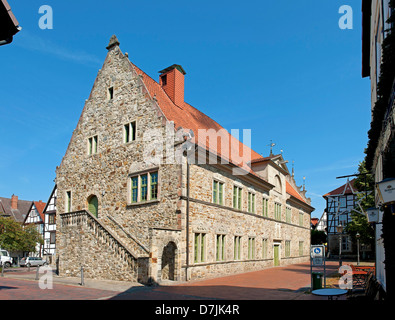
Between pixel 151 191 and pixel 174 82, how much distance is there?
9091 mm

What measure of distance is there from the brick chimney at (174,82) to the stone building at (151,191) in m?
Result: 0.08

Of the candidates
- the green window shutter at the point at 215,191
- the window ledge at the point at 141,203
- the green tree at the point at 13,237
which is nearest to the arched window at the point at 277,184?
the green window shutter at the point at 215,191

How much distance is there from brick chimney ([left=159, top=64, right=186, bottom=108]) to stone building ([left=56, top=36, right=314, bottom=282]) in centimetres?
8

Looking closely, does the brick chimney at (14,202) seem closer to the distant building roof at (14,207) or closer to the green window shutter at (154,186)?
the distant building roof at (14,207)

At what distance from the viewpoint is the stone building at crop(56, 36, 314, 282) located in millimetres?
18938

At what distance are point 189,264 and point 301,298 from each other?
25.2ft

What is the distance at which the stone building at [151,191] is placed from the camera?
746 inches

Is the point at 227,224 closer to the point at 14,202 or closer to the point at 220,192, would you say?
the point at 220,192

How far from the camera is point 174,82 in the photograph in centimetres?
2581

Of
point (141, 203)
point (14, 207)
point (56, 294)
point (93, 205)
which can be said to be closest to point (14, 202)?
point (14, 207)

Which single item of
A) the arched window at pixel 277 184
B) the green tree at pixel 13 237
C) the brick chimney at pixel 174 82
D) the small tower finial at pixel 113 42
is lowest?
the green tree at pixel 13 237

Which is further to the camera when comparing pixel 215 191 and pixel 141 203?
pixel 215 191

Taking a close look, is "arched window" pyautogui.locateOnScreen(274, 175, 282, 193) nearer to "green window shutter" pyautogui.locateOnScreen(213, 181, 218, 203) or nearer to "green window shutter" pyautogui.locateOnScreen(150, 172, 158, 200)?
"green window shutter" pyautogui.locateOnScreen(213, 181, 218, 203)

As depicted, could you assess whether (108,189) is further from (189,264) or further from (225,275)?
(225,275)
